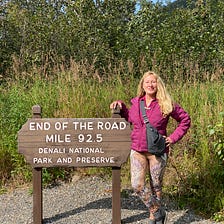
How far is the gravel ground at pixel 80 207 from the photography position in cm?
490

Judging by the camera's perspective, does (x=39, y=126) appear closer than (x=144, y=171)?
No

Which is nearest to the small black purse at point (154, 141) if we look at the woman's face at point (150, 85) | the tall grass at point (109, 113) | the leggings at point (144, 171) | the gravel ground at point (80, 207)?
the leggings at point (144, 171)

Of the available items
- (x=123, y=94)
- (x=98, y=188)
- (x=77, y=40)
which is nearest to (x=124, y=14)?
(x=77, y=40)

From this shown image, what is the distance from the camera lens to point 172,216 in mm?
4996

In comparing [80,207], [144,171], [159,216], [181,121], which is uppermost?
[181,121]

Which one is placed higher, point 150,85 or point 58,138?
point 150,85

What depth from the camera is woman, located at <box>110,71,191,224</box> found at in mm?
4305

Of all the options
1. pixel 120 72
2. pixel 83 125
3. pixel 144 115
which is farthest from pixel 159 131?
pixel 120 72

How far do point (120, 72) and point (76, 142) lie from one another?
12.2 ft

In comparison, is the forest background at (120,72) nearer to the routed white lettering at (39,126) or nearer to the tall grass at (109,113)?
the tall grass at (109,113)

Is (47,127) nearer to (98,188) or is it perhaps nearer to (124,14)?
(98,188)

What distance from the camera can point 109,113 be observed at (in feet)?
21.9

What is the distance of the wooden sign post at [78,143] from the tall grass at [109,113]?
1323mm

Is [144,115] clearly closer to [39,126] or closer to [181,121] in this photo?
[181,121]
